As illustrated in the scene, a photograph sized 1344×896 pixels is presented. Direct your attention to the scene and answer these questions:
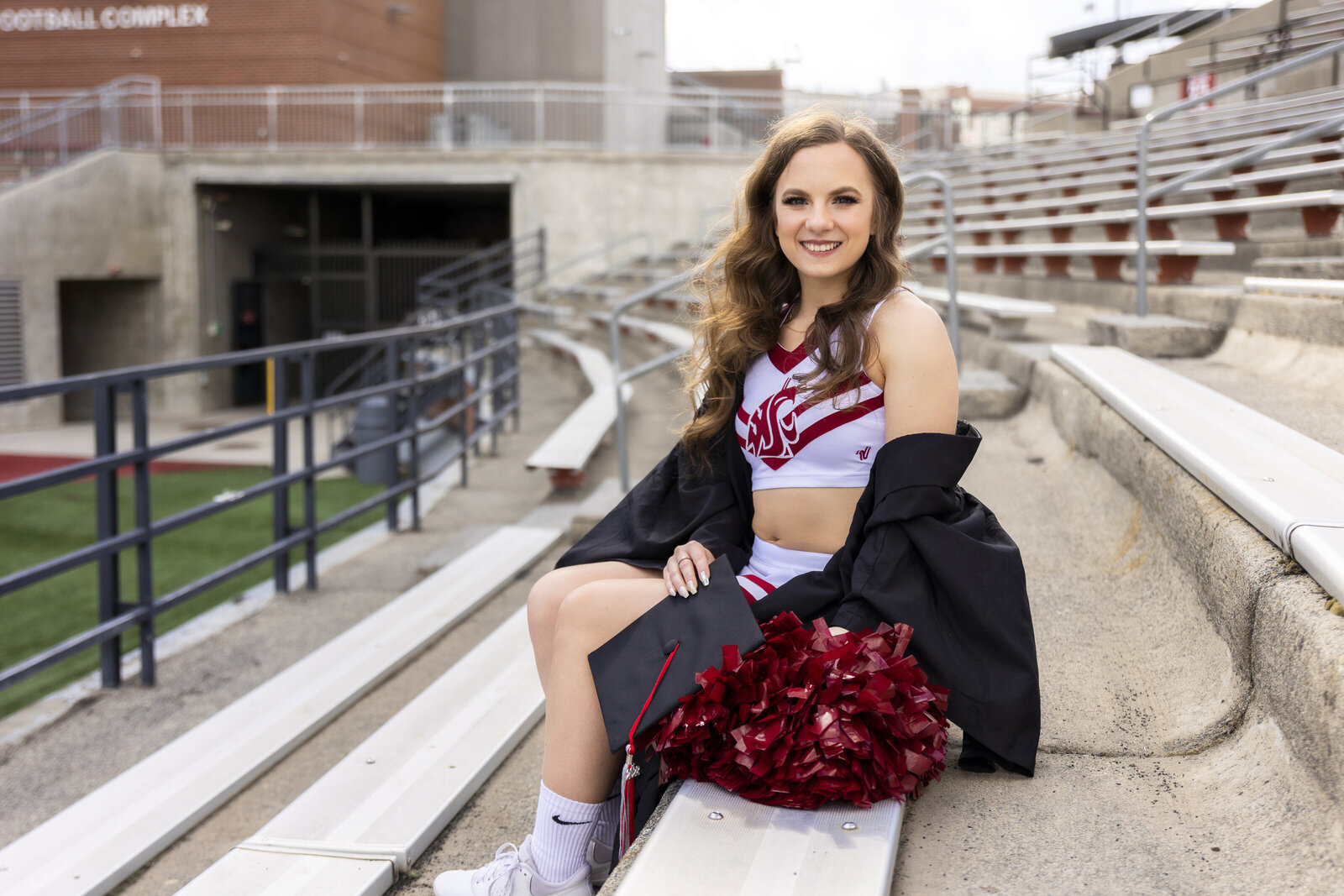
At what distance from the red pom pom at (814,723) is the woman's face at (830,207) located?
746 millimetres

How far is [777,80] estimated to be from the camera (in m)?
27.8

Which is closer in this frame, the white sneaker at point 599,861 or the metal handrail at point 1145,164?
the white sneaker at point 599,861

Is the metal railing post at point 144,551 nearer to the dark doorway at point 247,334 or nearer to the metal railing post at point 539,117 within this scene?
the metal railing post at point 539,117

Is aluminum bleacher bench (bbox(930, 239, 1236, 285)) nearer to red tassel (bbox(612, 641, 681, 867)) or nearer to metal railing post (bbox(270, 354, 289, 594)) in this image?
metal railing post (bbox(270, 354, 289, 594))

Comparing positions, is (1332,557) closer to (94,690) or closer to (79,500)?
(94,690)

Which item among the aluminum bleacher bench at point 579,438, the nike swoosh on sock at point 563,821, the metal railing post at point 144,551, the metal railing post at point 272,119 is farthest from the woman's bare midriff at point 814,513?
the metal railing post at point 272,119

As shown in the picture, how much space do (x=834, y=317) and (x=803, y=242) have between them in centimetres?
17

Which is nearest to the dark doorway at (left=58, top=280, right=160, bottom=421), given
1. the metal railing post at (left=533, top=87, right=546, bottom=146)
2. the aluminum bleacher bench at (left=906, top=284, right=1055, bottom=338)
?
the metal railing post at (left=533, top=87, right=546, bottom=146)

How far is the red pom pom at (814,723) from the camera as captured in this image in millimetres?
1540

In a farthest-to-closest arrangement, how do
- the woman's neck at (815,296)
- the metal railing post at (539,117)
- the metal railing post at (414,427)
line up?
the metal railing post at (539,117) → the metal railing post at (414,427) → the woman's neck at (815,296)

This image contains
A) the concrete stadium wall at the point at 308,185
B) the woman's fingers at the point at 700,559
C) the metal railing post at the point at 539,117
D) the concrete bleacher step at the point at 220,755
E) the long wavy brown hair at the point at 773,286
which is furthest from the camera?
the metal railing post at the point at 539,117

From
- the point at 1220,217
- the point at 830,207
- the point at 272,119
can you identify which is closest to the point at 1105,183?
the point at 1220,217

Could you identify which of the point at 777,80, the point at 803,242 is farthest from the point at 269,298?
the point at 803,242

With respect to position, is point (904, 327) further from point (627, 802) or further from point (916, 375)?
point (627, 802)
